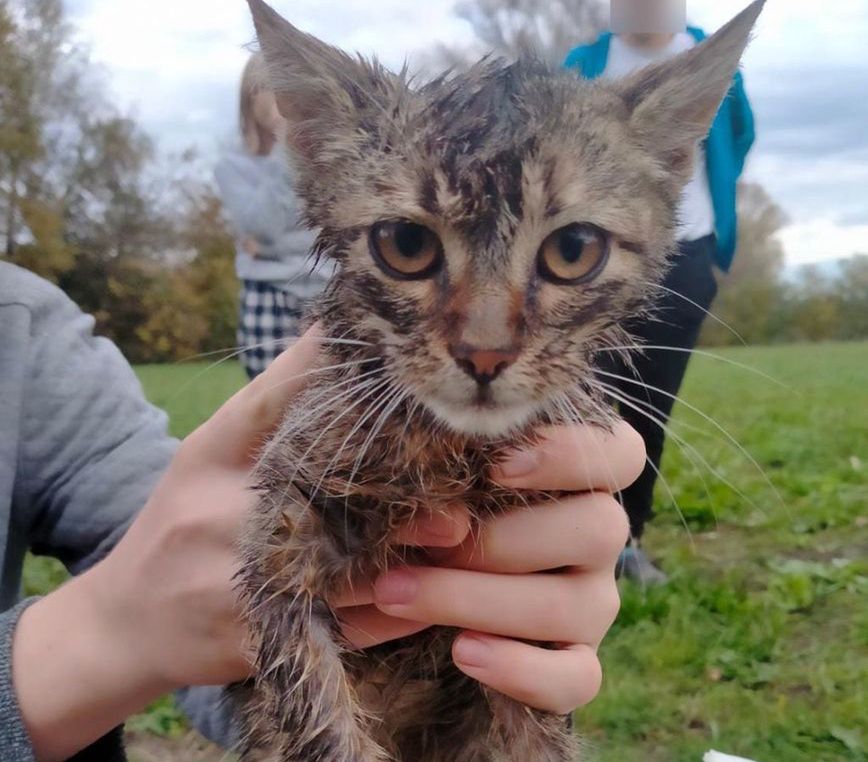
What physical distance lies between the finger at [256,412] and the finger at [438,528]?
0.84ft

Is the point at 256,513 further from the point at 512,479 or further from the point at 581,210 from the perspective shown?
the point at 581,210

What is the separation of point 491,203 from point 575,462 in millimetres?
376

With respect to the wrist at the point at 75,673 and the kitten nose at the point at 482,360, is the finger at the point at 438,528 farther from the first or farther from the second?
the wrist at the point at 75,673

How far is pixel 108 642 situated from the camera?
1.22 m

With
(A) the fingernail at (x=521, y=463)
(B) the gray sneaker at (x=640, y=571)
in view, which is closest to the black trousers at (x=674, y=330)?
(A) the fingernail at (x=521, y=463)

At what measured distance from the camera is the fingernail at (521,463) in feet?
3.69

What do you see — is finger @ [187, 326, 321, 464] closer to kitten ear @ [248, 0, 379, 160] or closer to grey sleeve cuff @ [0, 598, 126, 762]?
kitten ear @ [248, 0, 379, 160]

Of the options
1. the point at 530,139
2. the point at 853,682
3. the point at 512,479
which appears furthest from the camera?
the point at 853,682

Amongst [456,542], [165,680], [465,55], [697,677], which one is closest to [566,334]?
[456,542]

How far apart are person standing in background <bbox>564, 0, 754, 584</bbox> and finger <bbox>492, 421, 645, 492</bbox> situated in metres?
0.06

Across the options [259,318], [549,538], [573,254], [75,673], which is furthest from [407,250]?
[259,318]

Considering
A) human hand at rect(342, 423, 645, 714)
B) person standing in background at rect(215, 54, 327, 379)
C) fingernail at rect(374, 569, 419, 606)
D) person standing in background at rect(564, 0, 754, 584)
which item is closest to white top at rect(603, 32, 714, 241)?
person standing in background at rect(564, 0, 754, 584)

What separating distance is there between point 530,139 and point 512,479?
425 mm

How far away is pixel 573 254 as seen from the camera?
1035 millimetres
